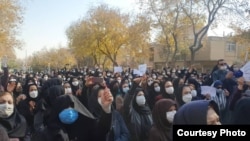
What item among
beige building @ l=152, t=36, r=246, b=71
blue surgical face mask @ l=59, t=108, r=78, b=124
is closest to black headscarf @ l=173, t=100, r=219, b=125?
blue surgical face mask @ l=59, t=108, r=78, b=124

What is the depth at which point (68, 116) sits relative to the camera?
3.71m

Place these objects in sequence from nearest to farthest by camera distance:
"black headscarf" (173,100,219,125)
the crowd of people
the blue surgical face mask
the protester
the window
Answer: "black headscarf" (173,100,219,125) → the crowd of people → the protester → the blue surgical face mask → the window

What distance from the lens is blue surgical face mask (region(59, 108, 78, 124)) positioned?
12.1 ft

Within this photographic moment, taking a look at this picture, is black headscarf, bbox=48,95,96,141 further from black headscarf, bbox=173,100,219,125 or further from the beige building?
the beige building

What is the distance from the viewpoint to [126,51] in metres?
39.5

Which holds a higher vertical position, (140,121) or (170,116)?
(170,116)

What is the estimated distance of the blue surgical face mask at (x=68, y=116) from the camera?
3697mm

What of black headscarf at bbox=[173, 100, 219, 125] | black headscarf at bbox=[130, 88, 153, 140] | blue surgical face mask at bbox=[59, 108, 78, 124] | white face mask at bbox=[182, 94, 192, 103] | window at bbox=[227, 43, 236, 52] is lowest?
black headscarf at bbox=[130, 88, 153, 140]

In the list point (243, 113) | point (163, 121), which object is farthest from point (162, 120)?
point (243, 113)

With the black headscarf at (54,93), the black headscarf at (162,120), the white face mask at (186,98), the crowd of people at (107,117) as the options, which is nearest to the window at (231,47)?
the crowd of people at (107,117)

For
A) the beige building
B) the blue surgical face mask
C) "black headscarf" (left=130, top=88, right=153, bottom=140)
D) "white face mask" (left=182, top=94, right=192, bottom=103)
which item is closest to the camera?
the blue surgical face mask

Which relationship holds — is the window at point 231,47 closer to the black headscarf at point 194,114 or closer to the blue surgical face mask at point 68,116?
the blue surgical face mask at point 68,116

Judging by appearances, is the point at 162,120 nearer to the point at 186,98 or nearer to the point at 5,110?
the point at 5,110

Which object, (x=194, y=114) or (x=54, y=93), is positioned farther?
(x=54, y=93)
